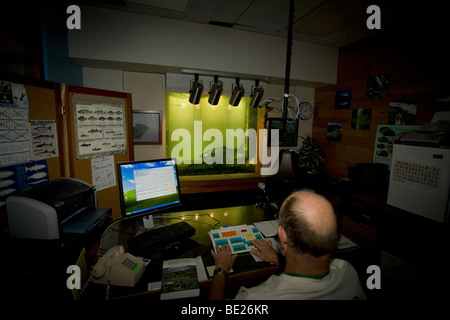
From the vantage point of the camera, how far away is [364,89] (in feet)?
10.9

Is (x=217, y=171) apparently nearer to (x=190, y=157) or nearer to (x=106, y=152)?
(x=190, y=157)

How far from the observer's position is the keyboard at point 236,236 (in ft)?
4.66

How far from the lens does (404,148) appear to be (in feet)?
6.88

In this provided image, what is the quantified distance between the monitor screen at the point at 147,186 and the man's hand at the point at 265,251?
28.7 inches

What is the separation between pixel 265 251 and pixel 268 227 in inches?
12.9

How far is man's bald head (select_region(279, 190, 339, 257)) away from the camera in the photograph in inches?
34.5

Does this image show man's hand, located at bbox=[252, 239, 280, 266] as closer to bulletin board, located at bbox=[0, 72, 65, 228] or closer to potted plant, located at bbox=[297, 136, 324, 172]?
bulletin board, located at bbox=[0, 72, 65, 228]

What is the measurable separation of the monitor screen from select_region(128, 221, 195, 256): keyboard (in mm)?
166

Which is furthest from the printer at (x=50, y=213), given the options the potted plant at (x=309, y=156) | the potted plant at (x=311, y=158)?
the potted plant at (x=309, y=156)

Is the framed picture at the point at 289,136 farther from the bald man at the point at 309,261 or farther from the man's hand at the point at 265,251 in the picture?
the bald man at the point at 309,261

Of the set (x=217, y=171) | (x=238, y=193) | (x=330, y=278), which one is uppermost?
(x=330, y=278)

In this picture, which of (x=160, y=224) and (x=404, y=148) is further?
(x=404, y=148)

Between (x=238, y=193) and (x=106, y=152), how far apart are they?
3.06m
